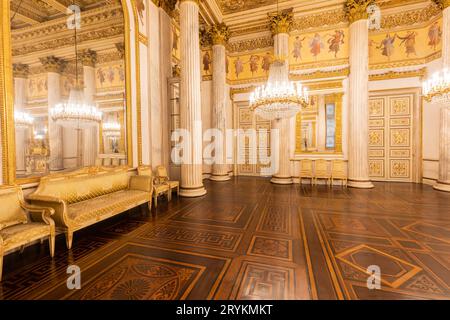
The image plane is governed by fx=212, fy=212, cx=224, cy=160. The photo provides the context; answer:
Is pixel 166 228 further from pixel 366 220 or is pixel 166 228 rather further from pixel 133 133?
pixel 366 220

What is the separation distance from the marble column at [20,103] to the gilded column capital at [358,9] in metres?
9.17

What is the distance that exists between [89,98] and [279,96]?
423cm

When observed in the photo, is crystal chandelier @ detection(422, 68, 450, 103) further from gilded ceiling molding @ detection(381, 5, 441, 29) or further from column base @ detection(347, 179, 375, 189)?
gilded ceiling molding @ detection(381, 5, 441, 29)

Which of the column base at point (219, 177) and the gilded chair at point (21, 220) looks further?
the column base at point (219, 177)

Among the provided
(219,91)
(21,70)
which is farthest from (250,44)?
(21,70)

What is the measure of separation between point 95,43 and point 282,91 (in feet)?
14.0

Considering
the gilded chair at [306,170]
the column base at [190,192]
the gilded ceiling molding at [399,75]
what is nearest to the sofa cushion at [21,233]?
the column base at [190,192]

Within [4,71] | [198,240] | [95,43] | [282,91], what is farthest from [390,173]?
[4,71]

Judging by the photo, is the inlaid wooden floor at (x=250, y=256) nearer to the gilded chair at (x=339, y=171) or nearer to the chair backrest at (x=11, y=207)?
the chair backrest at (x=11, y=207)

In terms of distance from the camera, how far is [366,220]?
13.1 feet

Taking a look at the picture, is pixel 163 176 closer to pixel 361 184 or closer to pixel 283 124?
pixel 283 124

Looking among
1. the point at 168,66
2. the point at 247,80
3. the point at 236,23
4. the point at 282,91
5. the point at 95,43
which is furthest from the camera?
the point at 247,80

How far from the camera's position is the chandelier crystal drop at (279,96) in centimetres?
532

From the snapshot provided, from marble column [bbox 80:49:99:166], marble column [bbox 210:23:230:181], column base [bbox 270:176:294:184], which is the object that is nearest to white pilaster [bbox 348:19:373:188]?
column base [bbox 270:176:294:184]
